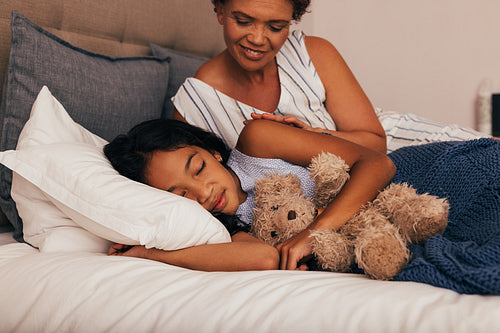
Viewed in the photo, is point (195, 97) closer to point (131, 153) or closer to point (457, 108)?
point (131, 153)

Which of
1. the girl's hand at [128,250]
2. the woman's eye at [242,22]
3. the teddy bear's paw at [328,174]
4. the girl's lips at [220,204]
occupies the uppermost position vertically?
the woman's eye at [242,22]

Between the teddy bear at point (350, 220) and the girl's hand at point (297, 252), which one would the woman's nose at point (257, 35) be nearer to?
the teddy bear at point (350, 220)

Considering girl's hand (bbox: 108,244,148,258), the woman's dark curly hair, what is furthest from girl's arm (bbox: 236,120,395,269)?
the woman's dark curly hair

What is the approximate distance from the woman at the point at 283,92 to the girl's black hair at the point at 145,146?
38cm

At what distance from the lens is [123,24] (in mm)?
1884

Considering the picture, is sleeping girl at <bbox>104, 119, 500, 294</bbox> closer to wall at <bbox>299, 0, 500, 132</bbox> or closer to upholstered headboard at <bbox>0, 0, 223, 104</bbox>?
upholstered headboard at <bbox>0, 0, 223, 104</bbox>

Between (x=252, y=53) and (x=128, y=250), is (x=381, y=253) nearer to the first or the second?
(x=128, y=250)

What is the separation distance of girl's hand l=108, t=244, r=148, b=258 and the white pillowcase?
4 cm

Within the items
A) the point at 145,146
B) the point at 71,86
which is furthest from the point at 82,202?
the point at 71,86

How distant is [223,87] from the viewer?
177cm

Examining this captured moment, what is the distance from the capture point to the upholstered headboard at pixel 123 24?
4.92 feet

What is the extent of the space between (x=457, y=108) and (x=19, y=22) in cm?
296

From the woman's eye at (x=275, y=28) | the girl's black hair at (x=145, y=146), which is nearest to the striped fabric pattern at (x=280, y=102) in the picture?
the woman's eye at (x=275, y=28)

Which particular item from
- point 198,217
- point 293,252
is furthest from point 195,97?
point 293,252
